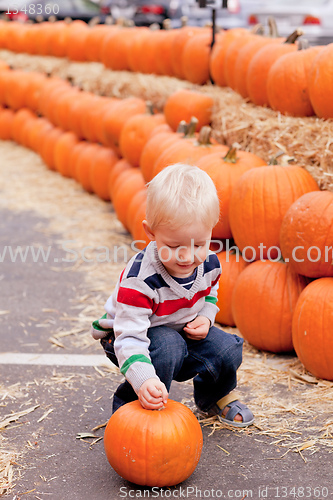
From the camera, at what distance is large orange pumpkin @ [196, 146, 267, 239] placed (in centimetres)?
381

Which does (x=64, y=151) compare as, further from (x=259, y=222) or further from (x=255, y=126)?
(x=259, y=222)

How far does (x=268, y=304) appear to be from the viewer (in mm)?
3402

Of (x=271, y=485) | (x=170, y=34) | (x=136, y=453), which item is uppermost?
(x=170, y=34)

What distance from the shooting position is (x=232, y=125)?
4418mm

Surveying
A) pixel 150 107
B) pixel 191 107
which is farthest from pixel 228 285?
pixel 150 107

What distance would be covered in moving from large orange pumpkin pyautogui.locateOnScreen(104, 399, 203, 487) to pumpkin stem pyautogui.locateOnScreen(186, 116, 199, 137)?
2640 mm

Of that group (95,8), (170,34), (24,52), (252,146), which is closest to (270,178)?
(252,146)

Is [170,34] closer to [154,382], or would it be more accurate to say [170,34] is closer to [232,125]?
[232,125]

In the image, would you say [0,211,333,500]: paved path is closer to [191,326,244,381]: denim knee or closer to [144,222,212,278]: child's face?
[191,326,244,381]: denim knee

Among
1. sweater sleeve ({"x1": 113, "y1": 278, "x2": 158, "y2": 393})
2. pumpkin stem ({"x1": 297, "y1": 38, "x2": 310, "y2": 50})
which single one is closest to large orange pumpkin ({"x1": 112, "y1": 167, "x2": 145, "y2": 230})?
pumpkin stem ({"x1": 297, "y1": 38, "x2": 310, "y2": 50})

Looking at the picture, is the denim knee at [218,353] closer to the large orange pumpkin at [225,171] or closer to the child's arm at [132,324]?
the child's arm at [132,324]

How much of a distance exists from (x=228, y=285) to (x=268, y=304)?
1.42ft

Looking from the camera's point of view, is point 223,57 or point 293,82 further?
point 223,57

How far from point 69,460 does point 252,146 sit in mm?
2441
